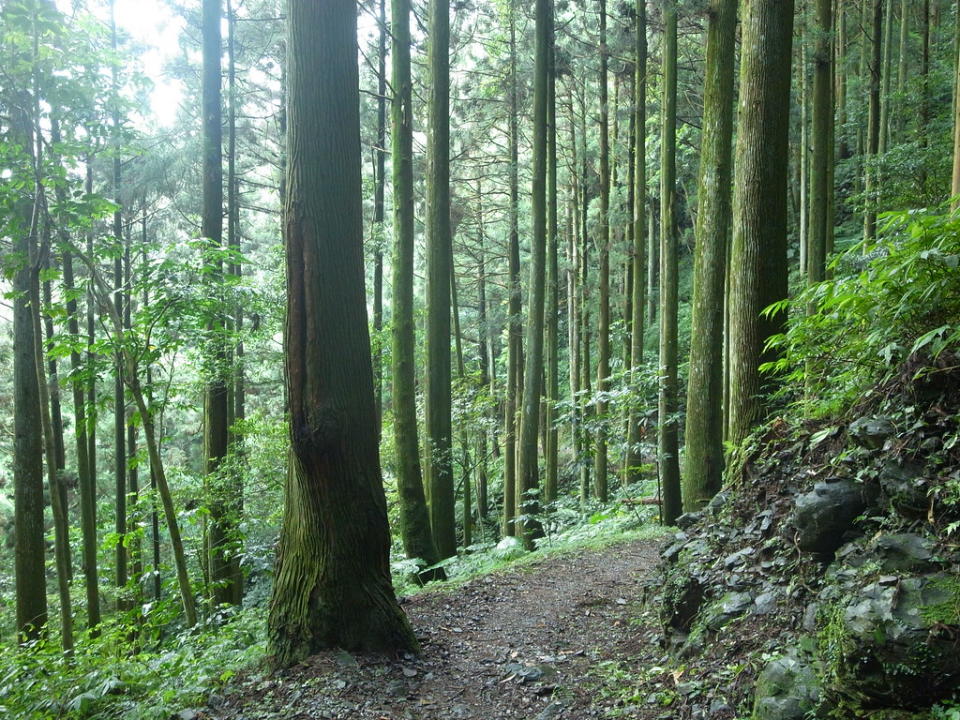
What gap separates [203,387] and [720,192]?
8182mm

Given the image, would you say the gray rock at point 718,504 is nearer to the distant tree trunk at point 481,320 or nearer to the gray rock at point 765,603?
the gray rock at point 765,603

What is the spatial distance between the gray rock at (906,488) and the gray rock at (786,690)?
92 centimetres

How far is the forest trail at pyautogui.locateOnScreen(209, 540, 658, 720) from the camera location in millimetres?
4008

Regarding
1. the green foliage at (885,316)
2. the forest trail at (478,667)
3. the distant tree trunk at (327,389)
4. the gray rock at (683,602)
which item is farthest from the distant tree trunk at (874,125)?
the distant tree trunk at (327,389)

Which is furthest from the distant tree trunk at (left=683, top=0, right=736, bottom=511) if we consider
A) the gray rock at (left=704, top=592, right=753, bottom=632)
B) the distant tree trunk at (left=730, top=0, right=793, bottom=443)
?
the gray rock at (left=704, top=592, right=753, bottom=632)

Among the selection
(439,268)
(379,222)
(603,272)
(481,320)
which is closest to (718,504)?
(439,268)

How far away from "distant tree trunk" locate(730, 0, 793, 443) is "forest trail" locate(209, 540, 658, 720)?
7.34 ft

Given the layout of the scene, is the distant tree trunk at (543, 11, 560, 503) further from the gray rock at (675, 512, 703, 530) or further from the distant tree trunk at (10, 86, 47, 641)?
the distant tree trunk at (10, 86, 47, 641)

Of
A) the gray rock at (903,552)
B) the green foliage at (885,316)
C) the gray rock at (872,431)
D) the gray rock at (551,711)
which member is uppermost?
the green foliage at (885,316)

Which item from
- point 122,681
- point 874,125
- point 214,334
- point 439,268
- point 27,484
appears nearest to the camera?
point 122,681

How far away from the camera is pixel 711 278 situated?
720 centimetres

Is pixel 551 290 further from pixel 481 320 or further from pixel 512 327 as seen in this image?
pixel 481 320

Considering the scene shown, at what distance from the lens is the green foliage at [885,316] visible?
3385 millimetres

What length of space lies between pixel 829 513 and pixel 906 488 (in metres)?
0.41
